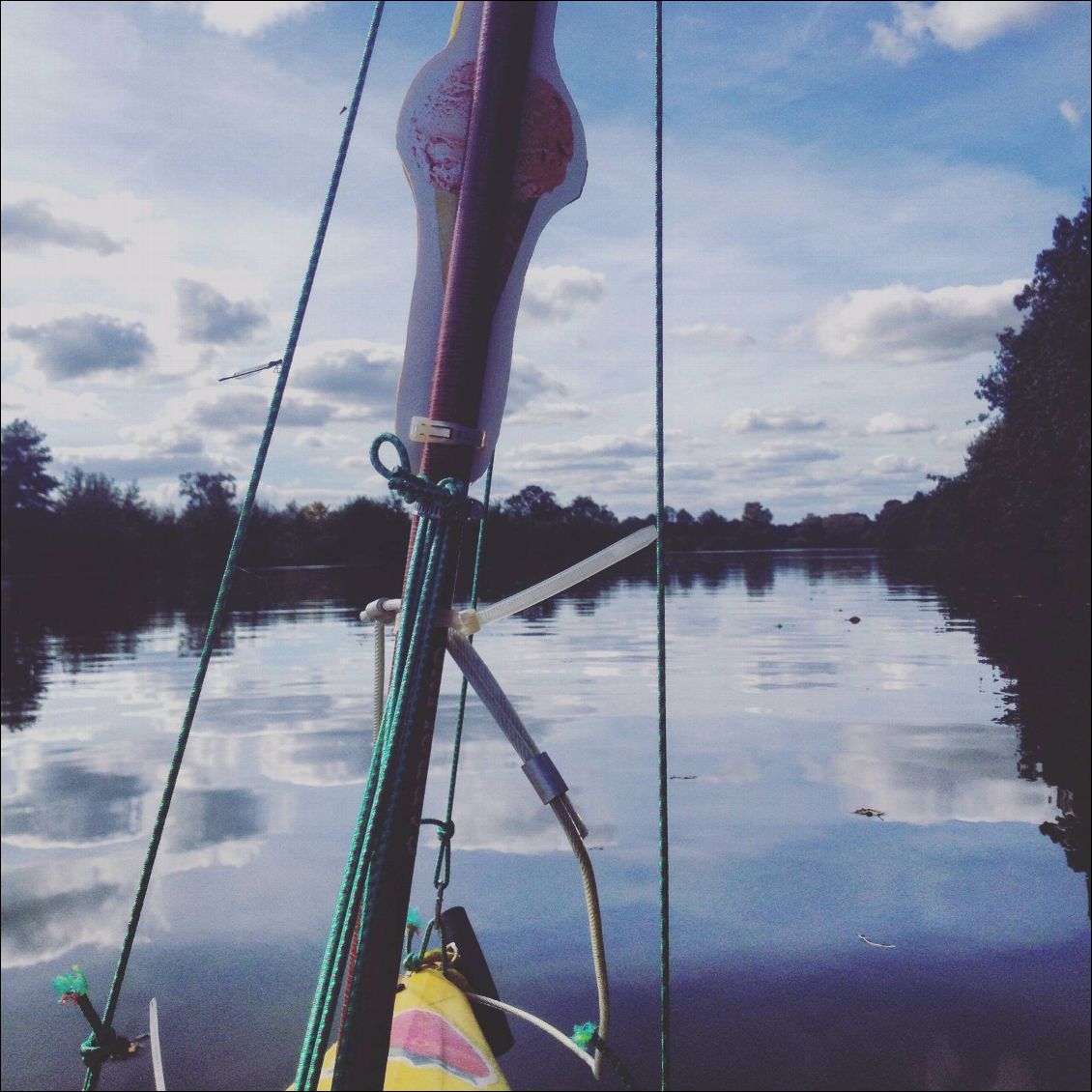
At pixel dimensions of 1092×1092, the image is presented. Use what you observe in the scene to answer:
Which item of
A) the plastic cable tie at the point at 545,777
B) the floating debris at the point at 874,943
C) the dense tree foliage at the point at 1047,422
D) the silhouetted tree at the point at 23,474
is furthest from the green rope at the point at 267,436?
the silhouetted tree at the point at 23,474

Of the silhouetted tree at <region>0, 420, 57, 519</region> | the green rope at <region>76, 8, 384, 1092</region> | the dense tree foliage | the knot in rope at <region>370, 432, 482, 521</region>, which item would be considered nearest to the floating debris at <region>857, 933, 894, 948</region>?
the green rope at <region>76, 8, 384, 1092</region>

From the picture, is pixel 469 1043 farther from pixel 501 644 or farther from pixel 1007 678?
pixel 501 644

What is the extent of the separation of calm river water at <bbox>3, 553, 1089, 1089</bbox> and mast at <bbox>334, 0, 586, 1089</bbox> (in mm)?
4859

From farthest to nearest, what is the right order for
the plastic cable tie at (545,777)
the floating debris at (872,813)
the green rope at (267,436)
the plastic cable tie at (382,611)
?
the floating debris at (872,813), the green rope at (267,436), the plastic cable tie at (382,611), the plastic cable tie at (545,777)

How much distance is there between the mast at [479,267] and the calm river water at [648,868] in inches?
191

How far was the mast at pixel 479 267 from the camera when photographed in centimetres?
187

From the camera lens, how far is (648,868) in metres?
8.86

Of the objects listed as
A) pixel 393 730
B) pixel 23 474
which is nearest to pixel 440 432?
pixel 393 730

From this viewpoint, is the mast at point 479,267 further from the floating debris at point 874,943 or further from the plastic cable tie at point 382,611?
the floating debris at point 874,943

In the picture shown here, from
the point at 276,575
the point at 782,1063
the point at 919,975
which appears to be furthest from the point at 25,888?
the point at 276,575

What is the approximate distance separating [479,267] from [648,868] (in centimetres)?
787

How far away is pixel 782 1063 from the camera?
573 centimetres

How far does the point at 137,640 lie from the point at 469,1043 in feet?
93.6

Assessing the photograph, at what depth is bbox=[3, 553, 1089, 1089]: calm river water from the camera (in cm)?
611
